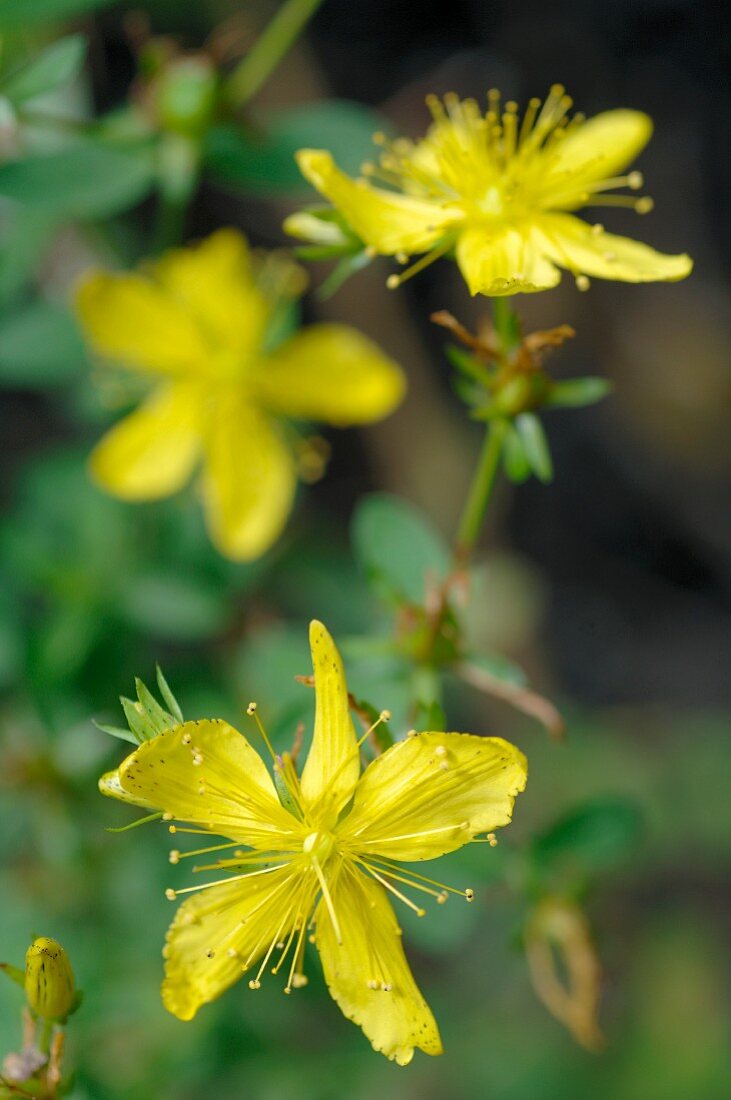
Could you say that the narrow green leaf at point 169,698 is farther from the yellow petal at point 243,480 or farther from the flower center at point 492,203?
the yellow petal at point 243,480

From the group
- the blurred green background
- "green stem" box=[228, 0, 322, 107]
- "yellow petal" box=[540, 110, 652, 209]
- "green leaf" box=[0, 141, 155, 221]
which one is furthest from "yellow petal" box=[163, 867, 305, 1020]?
"green stem" box=[228, 0, 322, 107]

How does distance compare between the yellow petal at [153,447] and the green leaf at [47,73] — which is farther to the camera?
the yellow petal at [153,447]

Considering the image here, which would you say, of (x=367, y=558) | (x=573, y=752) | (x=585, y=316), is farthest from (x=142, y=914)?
(x=585, y=316)

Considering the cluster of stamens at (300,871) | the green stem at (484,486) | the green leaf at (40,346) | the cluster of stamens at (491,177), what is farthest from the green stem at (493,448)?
the green leaf at (40,346)

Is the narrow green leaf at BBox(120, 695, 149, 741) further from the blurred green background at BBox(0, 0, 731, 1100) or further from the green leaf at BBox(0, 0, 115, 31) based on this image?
the green leaf at BBox(0, 0, 115, 31)

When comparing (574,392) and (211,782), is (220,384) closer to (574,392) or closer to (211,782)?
(574,392)
